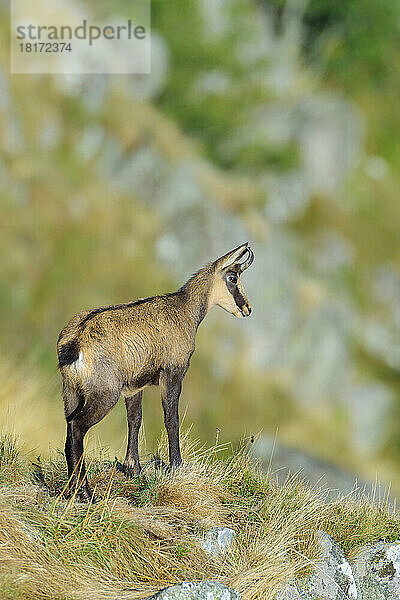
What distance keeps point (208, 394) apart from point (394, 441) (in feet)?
17.1

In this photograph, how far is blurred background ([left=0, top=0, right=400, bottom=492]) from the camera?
2223cm

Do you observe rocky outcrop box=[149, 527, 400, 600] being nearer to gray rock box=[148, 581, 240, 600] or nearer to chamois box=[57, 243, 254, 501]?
gray rock box=[148, 581, 240, 600]

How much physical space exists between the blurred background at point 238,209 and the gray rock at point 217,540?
982 cm

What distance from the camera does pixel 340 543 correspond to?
7695 millimetres

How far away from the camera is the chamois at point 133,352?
679cm

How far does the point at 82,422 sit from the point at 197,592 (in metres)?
1.58

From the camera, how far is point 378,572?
7.48m

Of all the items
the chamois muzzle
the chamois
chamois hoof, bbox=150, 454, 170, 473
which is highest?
the chamois muzzle

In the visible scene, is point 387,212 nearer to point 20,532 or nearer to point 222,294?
point 222,294

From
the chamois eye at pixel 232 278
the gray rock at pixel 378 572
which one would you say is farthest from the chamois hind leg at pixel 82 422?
the gray rock at pixel 378 572

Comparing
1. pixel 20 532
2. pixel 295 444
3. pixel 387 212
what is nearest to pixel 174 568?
pixel 20 532

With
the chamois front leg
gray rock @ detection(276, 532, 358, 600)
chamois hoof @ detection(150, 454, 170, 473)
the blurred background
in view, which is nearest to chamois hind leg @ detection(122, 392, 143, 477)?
chamois hoof @ detection(150, 454, 170, 473)

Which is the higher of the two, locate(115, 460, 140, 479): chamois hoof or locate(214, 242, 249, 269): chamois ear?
locate(214, 242, 249, 269): chamois ear

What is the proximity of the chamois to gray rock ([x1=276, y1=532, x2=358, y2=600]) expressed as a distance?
4.86ft
